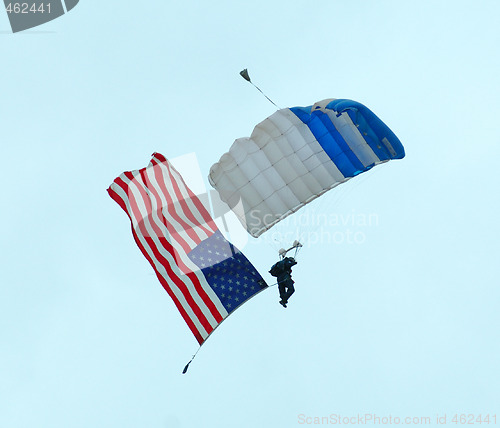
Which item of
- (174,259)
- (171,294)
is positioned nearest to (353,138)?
(174,259)

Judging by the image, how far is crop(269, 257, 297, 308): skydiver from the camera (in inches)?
765

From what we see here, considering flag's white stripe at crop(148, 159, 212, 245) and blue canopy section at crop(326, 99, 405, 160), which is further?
flag's white stripe at crop(148, 159, 212, 245)

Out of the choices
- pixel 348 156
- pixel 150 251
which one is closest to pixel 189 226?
pixel 150 251

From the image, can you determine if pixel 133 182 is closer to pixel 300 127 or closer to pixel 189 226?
pixel 189 226

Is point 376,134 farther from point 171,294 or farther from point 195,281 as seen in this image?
point 171,294

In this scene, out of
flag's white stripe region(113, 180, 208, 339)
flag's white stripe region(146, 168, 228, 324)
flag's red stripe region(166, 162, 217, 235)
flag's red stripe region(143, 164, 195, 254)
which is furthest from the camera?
flag's red stripe region(166, 162, 217, 235)

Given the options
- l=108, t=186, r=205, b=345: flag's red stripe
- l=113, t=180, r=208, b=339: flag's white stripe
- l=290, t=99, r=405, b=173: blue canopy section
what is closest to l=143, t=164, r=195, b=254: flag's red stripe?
l=113, t=180, r=208, b=339: flag's white stripe

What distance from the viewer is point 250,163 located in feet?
66.4

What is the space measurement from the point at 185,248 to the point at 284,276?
2.73 metres

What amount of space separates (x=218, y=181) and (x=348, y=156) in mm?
3335

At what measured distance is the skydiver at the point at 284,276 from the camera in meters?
19.4

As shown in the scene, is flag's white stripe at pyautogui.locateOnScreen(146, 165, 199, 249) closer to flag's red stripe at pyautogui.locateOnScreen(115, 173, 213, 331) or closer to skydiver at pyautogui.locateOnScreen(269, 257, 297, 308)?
flag's red stripe at pyautogui.locateOnScreen(115, 173, 213, 331)

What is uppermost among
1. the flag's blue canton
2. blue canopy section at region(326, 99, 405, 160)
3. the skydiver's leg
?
blue canopy section at region(326, 99, 405, 160)

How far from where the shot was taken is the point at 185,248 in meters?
20.4
